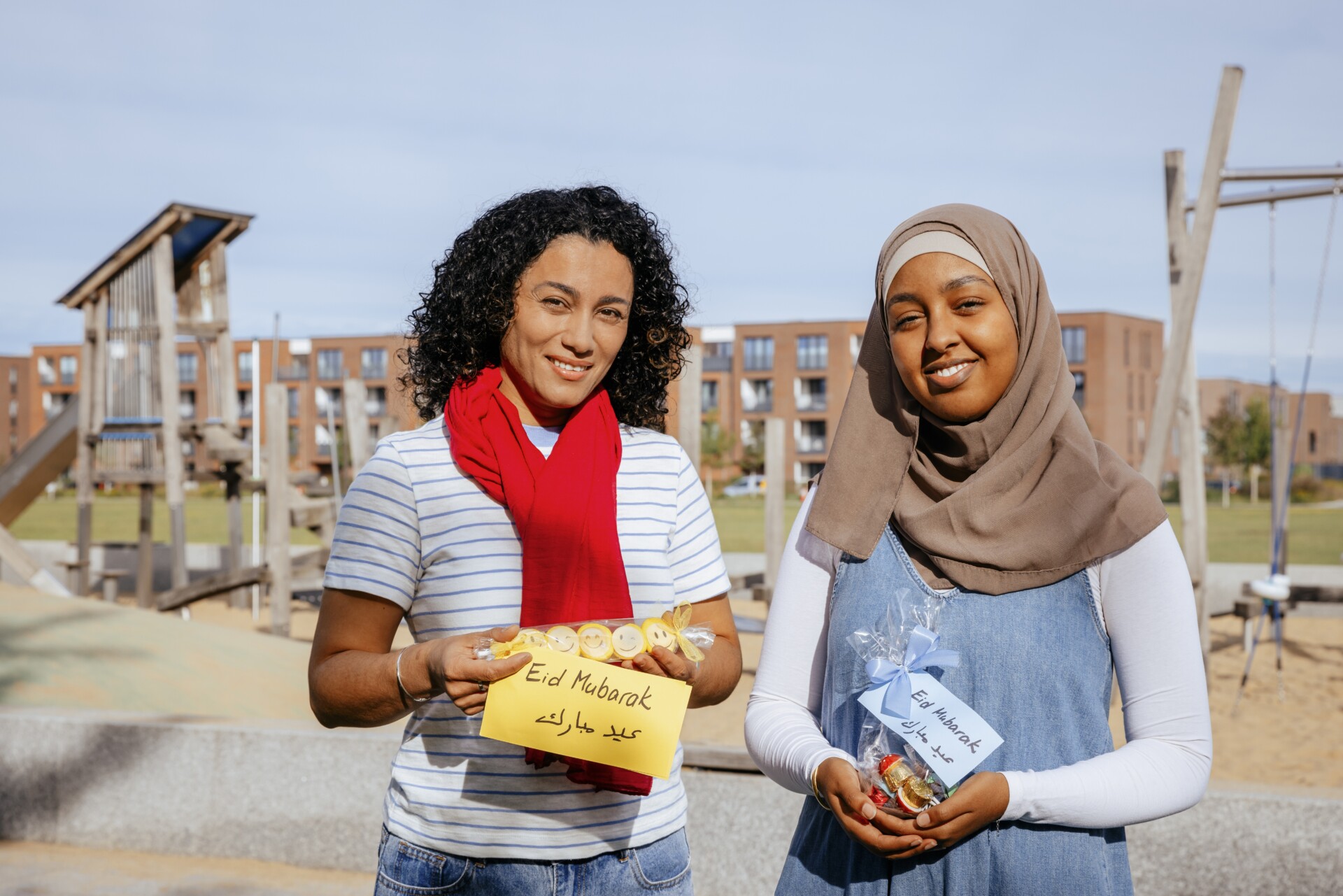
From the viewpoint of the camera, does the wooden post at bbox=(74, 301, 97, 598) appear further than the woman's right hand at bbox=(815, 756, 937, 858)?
Yes

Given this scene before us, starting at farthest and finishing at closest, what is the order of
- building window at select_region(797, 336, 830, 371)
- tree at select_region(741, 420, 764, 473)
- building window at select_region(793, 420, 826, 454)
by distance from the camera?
building window at select_region(793, 420, 826, 454)
building window at select_region(797, 336, 830, 371)
tree at select_region(741, 420, 764, 473)

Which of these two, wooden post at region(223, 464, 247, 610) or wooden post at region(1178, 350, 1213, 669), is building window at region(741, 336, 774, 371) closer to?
wooden post at region(223, 464, 247, 610)

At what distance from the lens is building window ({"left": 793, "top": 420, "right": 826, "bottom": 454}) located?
→ 77.9 meters

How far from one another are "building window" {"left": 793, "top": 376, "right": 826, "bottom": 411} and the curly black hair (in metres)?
74.7

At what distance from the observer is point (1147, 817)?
2018 millimetres

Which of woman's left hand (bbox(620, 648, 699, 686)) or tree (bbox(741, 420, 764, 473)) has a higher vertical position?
woman's left hand (bbox(620, 648, 699, 686))

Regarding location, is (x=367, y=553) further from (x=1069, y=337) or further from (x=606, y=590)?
(x=1069, y=337)

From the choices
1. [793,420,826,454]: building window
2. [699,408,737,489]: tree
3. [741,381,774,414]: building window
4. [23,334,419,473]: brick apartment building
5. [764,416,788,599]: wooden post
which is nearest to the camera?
[764,416,788,599]: wooden post

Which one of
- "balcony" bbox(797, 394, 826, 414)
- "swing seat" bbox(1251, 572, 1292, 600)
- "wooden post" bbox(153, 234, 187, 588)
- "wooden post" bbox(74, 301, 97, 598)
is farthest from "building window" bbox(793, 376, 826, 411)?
"swing seat" bbox(1251, 572, 1292, 600)

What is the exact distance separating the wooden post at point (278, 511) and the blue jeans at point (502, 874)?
9.09 metres

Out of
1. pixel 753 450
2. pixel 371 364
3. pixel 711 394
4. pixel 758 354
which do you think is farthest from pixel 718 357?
pixel 371 364

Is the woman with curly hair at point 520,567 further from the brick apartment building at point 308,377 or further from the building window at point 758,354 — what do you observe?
the building window at point 758,354

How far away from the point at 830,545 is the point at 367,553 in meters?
0.85

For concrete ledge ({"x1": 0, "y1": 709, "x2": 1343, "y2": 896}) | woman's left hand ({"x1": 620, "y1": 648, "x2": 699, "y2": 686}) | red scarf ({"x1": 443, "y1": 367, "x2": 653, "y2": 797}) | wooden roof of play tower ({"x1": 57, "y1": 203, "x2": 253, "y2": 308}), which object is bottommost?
concrete ledge ({"x1": 0, "y1": 709, "x2": 1343, "y2": 896})
